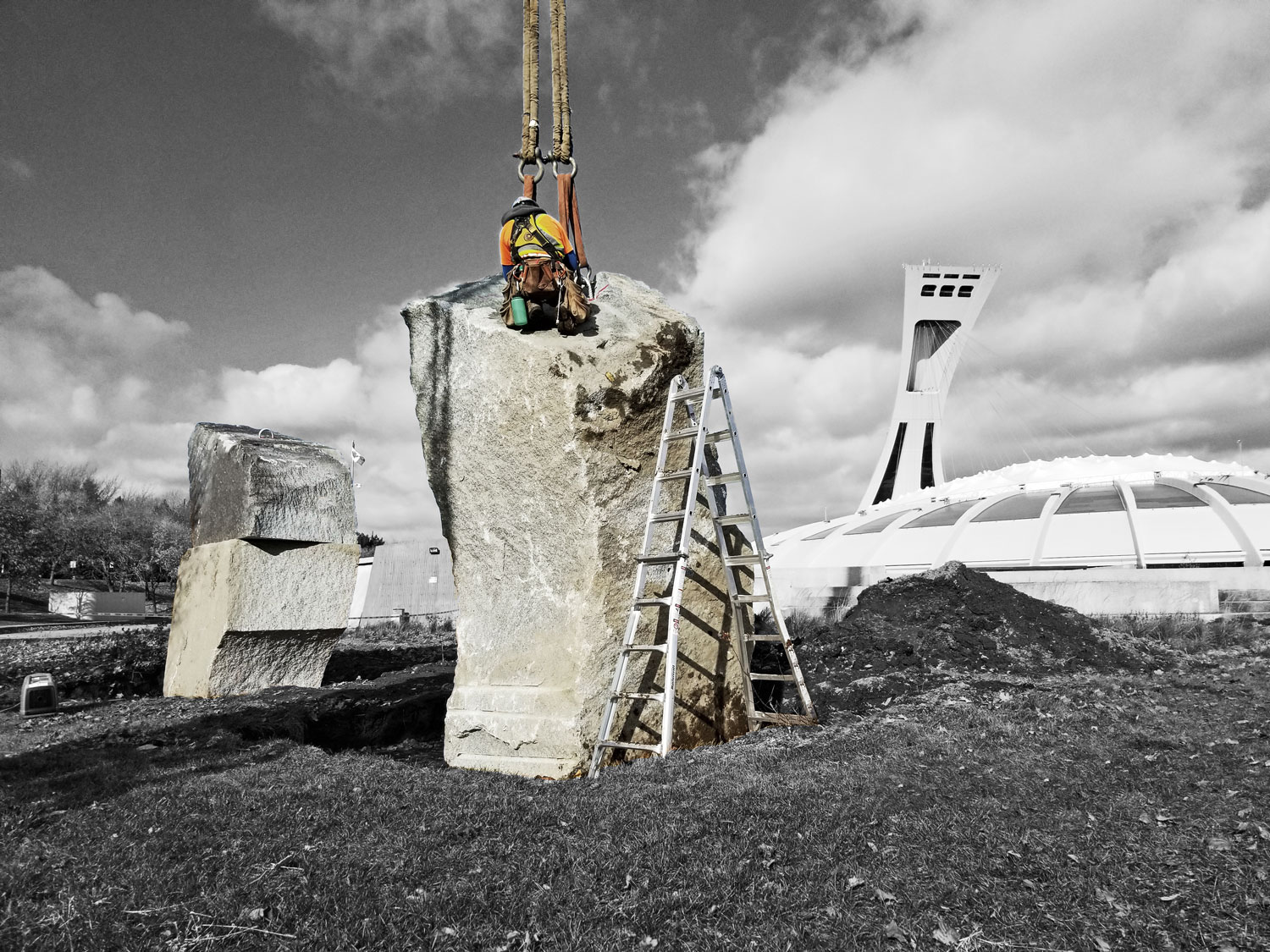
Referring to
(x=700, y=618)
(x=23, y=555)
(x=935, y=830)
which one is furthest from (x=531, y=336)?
(x=23, y=555)

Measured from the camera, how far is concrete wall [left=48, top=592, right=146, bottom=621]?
3272cm

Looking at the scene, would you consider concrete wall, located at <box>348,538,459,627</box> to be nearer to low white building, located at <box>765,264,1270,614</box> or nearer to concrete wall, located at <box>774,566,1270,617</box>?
low white building, located at <box>765,264,1270,614</box>

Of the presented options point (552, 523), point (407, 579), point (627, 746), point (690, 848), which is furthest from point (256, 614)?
point (407, 579)

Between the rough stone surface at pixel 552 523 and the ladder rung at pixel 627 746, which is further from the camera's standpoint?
the rough stone surface at pixel 552 523

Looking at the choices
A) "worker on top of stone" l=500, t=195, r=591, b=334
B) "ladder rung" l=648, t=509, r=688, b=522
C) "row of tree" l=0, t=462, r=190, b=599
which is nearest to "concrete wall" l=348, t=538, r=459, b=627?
"row of tree" l=0, t=462, r=190, b=599

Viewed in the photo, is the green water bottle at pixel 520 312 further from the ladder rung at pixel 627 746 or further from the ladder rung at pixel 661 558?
the ladder rung at pixel 627 746

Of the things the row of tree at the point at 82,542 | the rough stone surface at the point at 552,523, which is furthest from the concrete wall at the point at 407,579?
the rough stone surface at the point at 552,523

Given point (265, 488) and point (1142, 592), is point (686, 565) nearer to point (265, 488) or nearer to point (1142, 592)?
point (265, 488)

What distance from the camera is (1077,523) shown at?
63.7ft

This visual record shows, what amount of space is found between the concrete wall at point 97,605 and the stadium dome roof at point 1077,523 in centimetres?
2845

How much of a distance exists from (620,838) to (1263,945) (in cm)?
237

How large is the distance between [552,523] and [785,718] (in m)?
2.30

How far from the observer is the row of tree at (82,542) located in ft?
121

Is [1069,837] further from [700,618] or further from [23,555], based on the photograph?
[23,555]
